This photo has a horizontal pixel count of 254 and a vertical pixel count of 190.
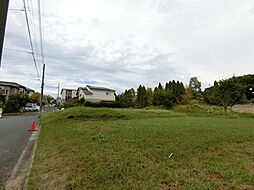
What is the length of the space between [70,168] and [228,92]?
60.2 ft

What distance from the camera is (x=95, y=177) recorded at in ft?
7.92

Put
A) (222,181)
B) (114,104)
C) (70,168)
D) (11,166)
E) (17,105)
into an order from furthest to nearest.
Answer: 1. (114,104)
2. (17,105)
3. (11,166)
4. (70,168)
5. (222,181)

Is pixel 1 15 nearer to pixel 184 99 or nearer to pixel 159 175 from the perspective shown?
pixel 159 175

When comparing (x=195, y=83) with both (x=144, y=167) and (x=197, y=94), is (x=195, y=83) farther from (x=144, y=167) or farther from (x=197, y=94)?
(x=144, y=167)

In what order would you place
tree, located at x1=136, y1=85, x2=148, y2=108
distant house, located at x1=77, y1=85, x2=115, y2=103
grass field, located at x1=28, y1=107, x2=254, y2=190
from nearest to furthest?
grass field, located at x1=28, y1=107, x2=254, y2=190, distant house, located at x1=77, y1=85, x2=115, y2=103, tree, located at x1=136, y1=85, x2=148, y2=108

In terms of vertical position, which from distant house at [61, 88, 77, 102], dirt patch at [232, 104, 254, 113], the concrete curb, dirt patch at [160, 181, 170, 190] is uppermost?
distant house at [61, 88, 77, 102]

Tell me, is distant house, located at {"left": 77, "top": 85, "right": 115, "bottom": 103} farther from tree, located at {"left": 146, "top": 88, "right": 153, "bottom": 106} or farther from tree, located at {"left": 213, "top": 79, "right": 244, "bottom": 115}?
tree, located at {"left": 213, "top": 79, "right": 244, "bottom": 115}

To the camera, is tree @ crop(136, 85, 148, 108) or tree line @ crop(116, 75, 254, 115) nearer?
tree line @ crop(116, 75, 254, 115)

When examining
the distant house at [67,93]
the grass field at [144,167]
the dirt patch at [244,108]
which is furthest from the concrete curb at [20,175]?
the distant house at [67,93]

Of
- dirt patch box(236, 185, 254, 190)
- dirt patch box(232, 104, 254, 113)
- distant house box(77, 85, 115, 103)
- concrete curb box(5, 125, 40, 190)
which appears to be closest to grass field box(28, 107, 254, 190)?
dirt patch box(236, 185, 254, 190)

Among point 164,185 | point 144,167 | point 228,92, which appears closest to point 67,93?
point 228,92

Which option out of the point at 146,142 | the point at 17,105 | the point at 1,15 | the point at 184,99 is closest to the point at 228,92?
the point at 184,99

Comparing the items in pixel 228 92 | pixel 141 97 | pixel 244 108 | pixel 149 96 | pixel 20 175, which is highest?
pixel 149 96

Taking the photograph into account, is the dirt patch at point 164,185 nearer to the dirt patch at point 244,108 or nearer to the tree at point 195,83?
the dirt patch at point 244,108
